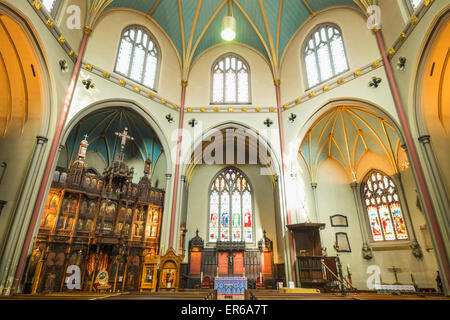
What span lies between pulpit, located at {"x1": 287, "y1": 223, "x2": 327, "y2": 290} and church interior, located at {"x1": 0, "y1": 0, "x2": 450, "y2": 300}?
69mm

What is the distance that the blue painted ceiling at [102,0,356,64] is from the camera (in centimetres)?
1352

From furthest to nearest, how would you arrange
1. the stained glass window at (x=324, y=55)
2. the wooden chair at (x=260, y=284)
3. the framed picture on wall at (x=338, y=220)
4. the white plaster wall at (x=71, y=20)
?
the framed picture on wall at (x=338, y=220) → the wooden chair at (x=260, y=284) → the stained glass window at (x=324, y=55) → the white plaster wall at (x=71, y=20)

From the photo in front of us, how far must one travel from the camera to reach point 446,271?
23.8 feet

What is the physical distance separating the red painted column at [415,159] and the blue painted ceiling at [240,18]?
4881mm

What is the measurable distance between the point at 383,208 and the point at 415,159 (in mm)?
7142

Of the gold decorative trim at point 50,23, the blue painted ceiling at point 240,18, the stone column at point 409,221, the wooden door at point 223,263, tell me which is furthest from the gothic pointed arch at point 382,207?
the gold decorative trim at point 50,23

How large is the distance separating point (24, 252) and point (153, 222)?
19.8 ft

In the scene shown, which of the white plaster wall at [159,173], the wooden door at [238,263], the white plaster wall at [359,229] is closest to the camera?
the white plaster wall at [359,229]

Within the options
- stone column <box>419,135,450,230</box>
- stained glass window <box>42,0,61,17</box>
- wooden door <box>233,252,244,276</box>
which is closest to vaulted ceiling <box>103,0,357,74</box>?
stained glass window <box>42,0,61,17</box>

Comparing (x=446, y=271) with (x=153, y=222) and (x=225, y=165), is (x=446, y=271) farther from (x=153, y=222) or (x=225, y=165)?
(x=225, y=165)

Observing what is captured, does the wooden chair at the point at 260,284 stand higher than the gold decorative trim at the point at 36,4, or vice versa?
the gold decorative trim at the point at 36,4

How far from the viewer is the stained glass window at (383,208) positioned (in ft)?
44.4

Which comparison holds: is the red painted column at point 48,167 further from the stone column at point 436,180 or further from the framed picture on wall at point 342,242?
the framed picture on wall at point 342,242

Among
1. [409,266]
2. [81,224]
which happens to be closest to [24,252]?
[81,224]
